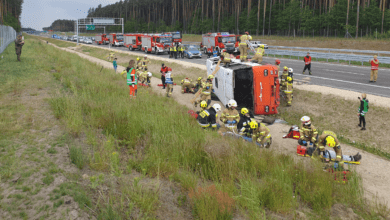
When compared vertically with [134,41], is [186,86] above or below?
below

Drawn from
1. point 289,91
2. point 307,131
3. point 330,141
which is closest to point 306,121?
point 307,131

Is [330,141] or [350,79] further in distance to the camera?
[350,79]

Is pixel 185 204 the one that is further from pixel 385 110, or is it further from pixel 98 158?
pixel 385 110

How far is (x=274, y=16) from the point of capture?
62406 millimetres

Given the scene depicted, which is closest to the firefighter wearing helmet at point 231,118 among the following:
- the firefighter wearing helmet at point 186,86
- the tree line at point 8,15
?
the firefighter wearing helmet at point 186,86

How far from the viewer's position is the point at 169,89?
16297 mm

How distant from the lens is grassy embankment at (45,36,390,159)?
10341 mm

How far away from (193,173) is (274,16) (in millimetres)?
63121

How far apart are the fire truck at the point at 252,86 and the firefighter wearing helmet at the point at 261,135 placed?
13.2ft

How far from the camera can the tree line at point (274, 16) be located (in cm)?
4512

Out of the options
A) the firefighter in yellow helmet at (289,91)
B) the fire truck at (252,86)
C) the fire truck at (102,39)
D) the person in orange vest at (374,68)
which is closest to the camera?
the fire truck at (252,86)

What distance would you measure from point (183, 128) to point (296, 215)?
3538 mm

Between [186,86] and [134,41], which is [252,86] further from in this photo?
[134,41]

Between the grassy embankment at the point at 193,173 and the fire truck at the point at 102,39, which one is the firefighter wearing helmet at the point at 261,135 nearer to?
the grassy embankment at the point at 193,173
